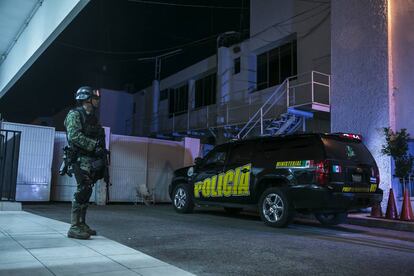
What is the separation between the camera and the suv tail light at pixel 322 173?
8.29 metres

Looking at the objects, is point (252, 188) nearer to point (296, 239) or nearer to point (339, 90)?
point (296, 239)

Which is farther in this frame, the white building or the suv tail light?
the white building

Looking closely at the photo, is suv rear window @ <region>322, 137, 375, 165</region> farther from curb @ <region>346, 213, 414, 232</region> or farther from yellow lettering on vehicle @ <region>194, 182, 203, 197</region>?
yellow lettering on vehicle @ <region>194, 182, 203, 197</region>

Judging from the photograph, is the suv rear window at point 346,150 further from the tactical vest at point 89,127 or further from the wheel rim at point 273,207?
the tactical vest at point 89,127

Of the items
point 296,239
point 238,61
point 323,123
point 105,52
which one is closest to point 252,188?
point 296,239

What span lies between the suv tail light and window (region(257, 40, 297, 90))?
36.3 feet

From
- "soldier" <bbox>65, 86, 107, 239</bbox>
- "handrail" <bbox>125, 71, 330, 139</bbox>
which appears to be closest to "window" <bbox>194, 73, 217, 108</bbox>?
"handrail" <bbox>125, 71, 330, 139</bbox>

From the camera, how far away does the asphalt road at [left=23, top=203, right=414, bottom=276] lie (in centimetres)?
501

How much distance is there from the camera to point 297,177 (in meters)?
8.73

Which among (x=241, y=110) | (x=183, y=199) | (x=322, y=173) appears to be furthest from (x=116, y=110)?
(x=322, y=173)

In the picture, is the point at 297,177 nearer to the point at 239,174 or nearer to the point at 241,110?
the point at 239,174

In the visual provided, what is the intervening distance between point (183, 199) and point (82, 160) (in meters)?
6.01

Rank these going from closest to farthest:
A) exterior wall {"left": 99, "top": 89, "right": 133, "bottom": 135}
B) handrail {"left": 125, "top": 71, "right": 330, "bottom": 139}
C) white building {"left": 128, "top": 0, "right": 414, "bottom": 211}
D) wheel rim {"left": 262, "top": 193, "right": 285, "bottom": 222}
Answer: wheel rim {"left": 262, "top": 193, "right": 285, "bottom": 222}
white building {"left": 128, "top": 0, "right": 414, "bottom": 211}
handrail {"left": 125, "top": 71, "right": 330, "bottom": 139}
exterior wall {"left": 99, "top": 89, "right": 133, "bottom": 135}

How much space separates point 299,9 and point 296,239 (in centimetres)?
1326
